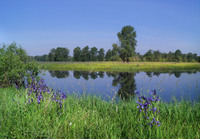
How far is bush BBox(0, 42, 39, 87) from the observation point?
32.5 feet

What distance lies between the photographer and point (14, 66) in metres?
10.4

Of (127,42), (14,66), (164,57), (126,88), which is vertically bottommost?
(126,88)

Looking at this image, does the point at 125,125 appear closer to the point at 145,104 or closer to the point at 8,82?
the point at 145,104

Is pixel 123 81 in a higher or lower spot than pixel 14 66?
lower

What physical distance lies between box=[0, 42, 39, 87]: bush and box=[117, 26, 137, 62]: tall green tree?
39.7m

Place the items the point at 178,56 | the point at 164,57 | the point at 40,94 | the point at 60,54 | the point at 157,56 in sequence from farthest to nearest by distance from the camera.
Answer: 1. the point at 60,54
2. the point at 164,57
3. the point at 157,56
4. the point at 178,56
5. the point at 40,94

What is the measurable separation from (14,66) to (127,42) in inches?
1730

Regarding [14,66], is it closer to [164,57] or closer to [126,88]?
[126,88]

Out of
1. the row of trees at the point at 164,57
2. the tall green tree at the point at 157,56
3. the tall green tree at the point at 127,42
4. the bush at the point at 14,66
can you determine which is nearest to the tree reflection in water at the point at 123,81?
the bush at the point at 14,66

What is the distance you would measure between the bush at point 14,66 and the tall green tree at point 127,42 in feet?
130

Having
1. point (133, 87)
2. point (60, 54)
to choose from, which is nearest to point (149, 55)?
point (60, 54)

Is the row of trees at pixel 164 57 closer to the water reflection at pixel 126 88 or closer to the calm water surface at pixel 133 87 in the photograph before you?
the water reflection at pixel 126 88

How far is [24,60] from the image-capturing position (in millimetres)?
11391

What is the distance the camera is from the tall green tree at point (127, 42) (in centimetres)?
4989
